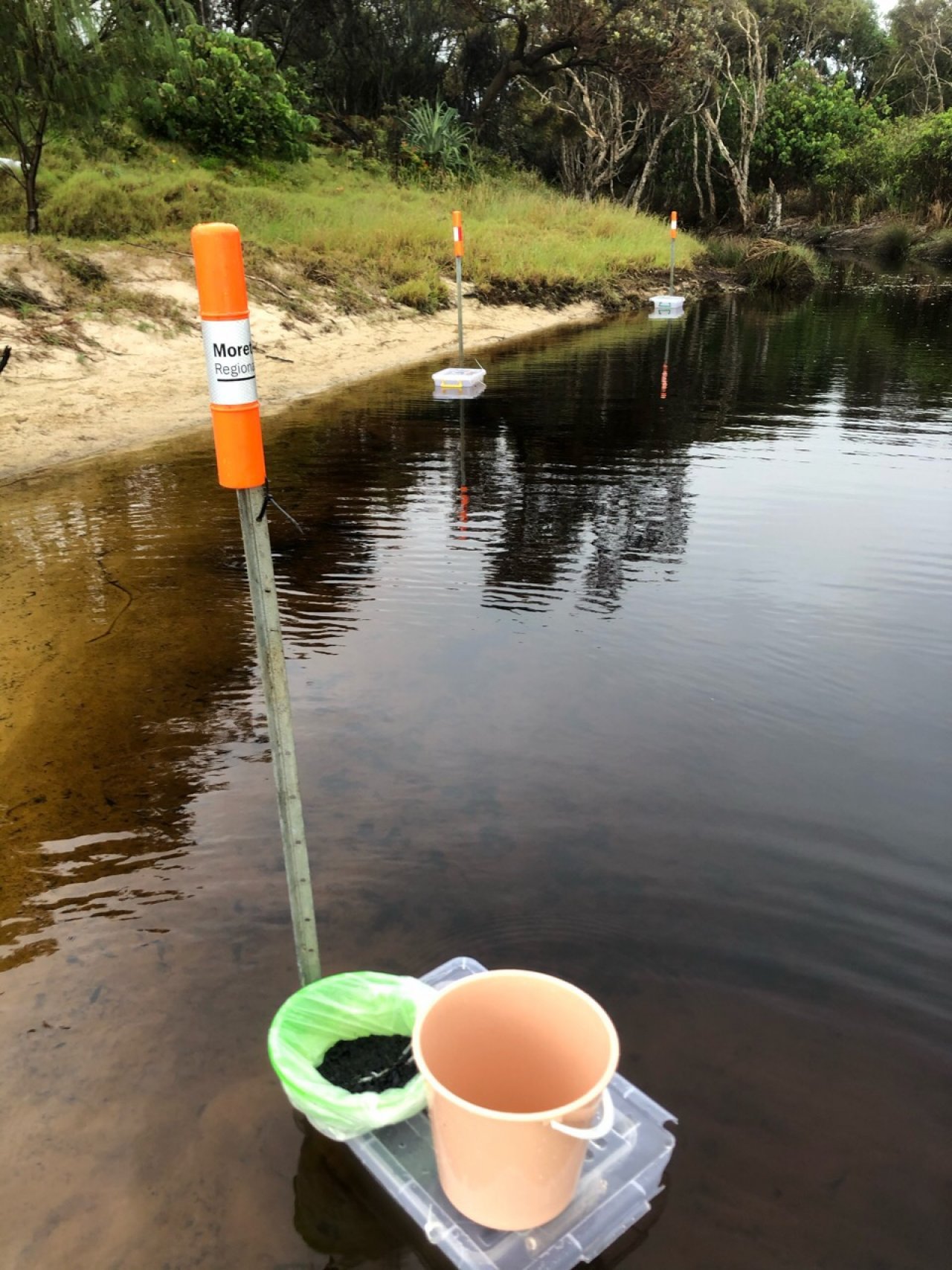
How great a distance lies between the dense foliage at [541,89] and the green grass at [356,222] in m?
0.90

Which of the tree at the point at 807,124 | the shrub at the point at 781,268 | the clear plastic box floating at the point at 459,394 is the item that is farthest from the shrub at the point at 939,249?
the clear plastic box floating at the point at 459,394

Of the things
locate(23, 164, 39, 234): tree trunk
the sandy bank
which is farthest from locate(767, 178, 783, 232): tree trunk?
locate(23, 164, 39, 234): tree trunk

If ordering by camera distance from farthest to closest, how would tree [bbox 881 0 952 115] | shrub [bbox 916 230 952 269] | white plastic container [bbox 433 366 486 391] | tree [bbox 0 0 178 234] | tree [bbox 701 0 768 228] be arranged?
1. tree [bbox 881 0 952 115]
2. shrub [bbox 916 230 952 269]
3. tree [bbox 701 0 768 228]
4. tree [bbox 0 0 178 234]
5. white plastic container [bbox 433 366 486 391]

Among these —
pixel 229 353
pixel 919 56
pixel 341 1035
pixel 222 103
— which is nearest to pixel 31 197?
→ pixel 222 103

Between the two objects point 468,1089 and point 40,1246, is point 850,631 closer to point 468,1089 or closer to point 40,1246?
point 468,1089

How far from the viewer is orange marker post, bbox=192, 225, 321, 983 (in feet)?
5.82

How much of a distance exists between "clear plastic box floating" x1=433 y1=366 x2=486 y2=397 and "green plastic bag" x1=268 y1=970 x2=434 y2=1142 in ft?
30.7

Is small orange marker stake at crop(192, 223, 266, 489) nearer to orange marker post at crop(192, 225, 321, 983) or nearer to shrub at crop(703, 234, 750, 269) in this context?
orange marker post at crop(192, 225, 321, 983)

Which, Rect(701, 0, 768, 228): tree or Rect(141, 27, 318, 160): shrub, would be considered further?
Rect(701, 0, 768, 228): tree

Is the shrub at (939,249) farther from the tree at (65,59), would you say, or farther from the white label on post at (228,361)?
the white label on post at (228,361)

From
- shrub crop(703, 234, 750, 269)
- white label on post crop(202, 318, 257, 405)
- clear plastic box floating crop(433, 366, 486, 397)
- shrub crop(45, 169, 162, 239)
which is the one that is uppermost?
shrub crop(45, 169, 162, 239)

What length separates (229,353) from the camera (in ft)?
6.01

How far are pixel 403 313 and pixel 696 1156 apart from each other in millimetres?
14675

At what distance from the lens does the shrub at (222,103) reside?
18.7m
